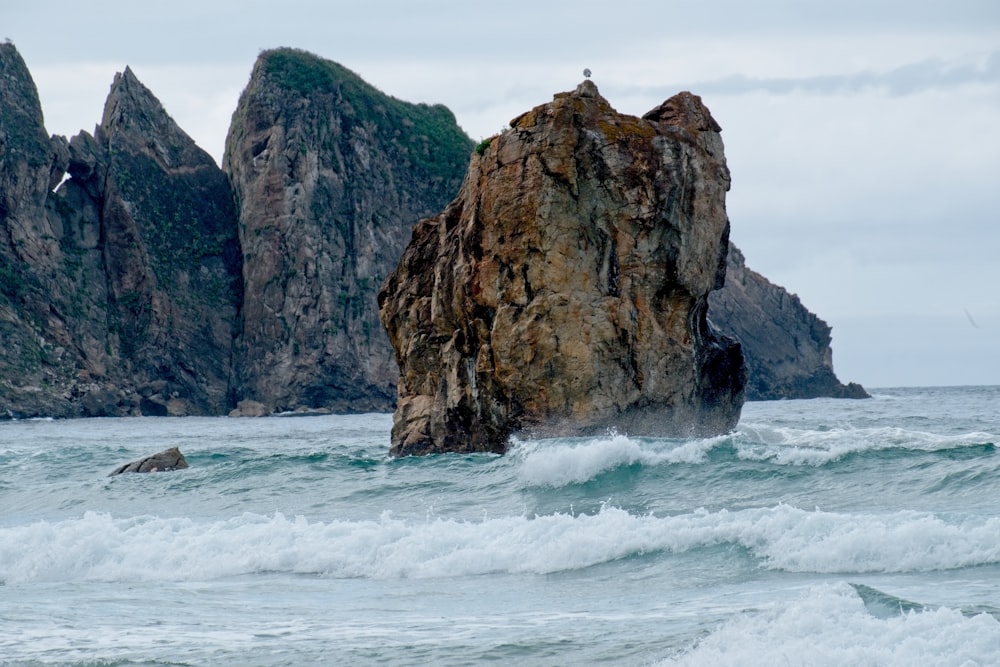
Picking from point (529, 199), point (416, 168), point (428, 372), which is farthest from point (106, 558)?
point (416, 168)

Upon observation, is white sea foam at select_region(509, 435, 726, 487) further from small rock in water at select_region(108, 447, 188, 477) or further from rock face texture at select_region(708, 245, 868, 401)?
rock face texture at select_region(708, 245, 868, 401)

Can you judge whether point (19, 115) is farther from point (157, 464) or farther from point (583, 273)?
point (583, 273)

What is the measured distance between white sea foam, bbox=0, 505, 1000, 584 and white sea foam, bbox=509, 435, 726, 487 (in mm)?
4186

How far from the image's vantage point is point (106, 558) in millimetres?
14266

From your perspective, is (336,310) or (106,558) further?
(336,310)

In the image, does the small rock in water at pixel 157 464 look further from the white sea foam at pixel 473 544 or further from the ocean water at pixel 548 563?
the white sea foam at pixel 473 544

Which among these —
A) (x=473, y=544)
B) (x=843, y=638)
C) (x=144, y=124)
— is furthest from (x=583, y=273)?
(x=144, y=124)

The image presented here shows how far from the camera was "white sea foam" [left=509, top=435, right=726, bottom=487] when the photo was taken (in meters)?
19.0

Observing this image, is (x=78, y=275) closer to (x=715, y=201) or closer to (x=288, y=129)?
(x=288, y=129)

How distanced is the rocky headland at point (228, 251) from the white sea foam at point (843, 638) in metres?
71.5

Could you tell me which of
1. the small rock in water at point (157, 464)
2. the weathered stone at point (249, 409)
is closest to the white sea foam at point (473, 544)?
the small rock in water at point (157, 464)

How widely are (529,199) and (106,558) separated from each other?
1175cm

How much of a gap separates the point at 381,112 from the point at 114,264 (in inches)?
1004

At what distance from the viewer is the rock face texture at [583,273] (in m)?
23.4
